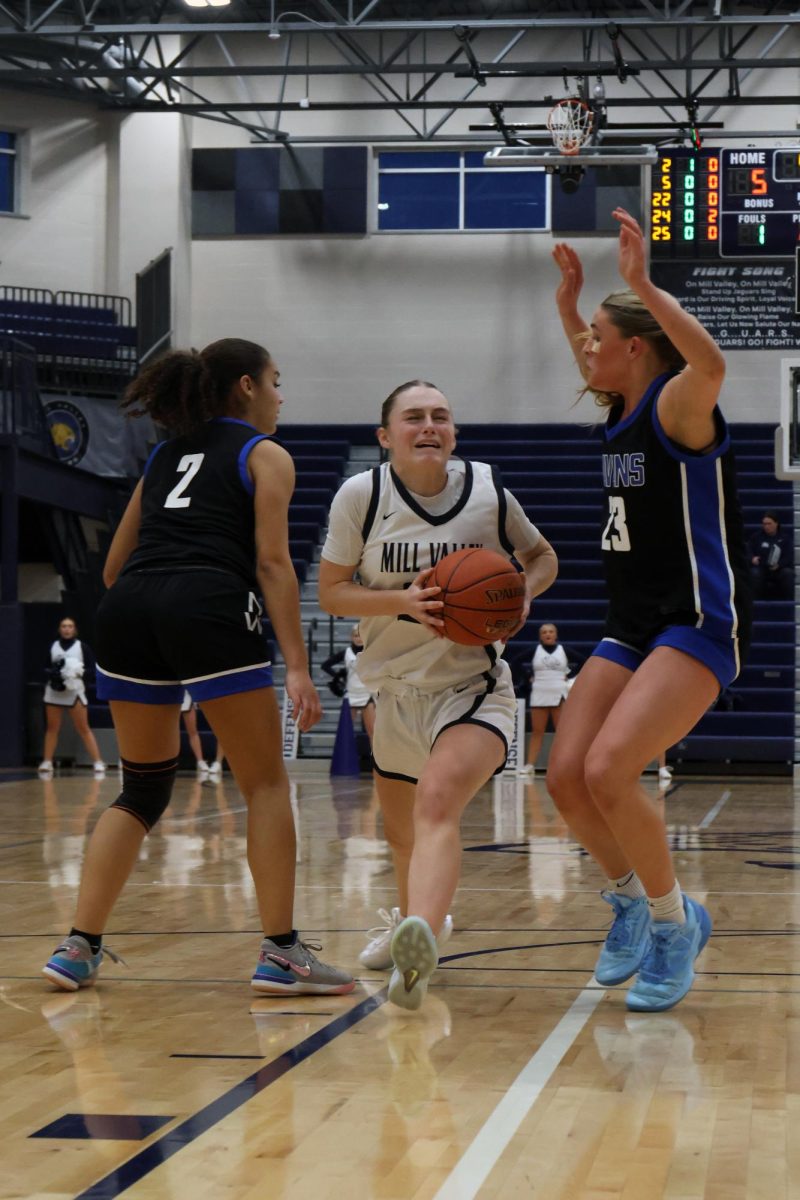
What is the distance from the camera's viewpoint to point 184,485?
4.27m

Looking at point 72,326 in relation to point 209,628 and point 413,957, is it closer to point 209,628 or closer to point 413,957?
point 209,628

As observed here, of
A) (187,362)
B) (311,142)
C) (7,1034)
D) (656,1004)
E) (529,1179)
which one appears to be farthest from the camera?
(311,142)

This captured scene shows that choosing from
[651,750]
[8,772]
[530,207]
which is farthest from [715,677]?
[530,207]

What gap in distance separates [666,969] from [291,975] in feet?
3.24

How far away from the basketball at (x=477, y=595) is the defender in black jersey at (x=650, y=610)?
0.26 metres

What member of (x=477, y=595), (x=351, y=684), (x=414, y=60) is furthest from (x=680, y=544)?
(x=414, y=60)

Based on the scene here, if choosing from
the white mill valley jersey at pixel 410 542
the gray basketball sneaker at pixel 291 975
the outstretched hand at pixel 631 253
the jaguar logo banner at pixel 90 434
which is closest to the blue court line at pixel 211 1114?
the gray basketball sneaker at pixel 291 975

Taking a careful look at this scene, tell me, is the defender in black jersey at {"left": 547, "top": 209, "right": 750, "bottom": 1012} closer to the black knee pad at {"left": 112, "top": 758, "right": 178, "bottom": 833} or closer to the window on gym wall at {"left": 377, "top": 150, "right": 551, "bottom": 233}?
the black knee pad at {"left": 112, "top": 758, "right": 178, "bottom": 833}

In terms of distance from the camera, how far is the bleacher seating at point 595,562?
1734 cm

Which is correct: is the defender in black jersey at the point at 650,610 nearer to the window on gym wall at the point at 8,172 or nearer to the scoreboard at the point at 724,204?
the scoreboard at the point at 724,204

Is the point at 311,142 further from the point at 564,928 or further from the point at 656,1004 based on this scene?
the point at 656,1004

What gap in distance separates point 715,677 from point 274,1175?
1.83 metres

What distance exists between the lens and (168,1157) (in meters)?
2.70

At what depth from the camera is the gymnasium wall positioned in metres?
22.0
